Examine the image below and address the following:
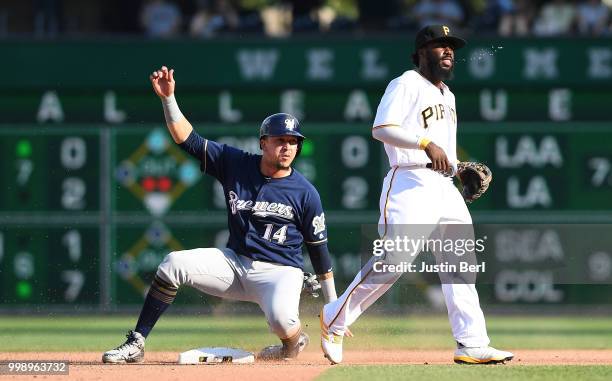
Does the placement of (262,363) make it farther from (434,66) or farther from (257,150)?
(257,150)

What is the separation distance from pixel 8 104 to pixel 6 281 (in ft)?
5.27

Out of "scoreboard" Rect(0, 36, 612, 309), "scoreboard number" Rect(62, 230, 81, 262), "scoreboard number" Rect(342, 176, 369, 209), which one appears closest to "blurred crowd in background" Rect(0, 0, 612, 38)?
"scoreboard" Rect(0, 36, 612, 309)

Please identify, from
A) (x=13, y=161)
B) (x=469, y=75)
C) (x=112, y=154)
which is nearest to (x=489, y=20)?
(x=469, y=75)

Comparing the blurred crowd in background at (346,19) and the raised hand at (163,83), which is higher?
the blurred crowd in background at (346,19)

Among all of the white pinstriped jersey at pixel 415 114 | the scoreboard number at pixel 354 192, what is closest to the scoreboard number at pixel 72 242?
the scoreboard number at pixel 354 192

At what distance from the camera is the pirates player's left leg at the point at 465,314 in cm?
698

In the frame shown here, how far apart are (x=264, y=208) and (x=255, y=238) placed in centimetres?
18

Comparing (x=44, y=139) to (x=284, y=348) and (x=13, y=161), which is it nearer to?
(x=13, y=161)

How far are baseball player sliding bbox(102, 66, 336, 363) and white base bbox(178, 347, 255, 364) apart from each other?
246mm

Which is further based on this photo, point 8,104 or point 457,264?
point 8,104

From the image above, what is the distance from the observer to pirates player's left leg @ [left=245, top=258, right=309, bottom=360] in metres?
7.32

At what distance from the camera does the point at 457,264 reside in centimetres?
702

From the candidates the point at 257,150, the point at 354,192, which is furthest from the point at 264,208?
the point at 354,192

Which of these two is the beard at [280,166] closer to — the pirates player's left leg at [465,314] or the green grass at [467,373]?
the pirates player's left leg at [465,314]
